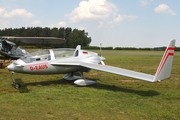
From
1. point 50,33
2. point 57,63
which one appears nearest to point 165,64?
point 57,63

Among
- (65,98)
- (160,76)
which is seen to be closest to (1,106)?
(65,98)

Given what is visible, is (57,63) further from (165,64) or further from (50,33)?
(50,33)

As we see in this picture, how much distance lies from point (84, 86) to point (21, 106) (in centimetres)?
357

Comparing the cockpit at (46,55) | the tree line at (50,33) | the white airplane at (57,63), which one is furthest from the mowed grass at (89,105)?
the tree line at (50,33)

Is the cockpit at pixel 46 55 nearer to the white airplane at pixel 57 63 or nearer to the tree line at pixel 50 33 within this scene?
the white airplane at pixel 57 63

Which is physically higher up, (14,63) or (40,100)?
(14,63)

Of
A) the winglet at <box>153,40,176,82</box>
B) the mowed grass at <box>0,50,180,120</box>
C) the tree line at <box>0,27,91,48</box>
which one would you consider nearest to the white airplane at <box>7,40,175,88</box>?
the mowed grass at <box>0,50,180,120</box>

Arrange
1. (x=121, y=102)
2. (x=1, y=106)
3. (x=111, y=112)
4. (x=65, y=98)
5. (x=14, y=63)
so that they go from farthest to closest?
(x=14, y=63) → (x=65, y=98) → (x=121, y=102) → (x=1, y=106) → (x=111, y=112)

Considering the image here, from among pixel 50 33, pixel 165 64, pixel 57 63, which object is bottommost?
pixel 57 63

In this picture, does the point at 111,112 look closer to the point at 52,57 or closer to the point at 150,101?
the point at 150,101

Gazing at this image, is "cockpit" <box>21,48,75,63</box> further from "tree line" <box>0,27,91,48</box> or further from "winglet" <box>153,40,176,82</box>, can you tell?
"tree line" <box>0,27,91,48</box>

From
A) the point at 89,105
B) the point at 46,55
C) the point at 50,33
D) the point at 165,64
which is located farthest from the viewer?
the point at 50,33

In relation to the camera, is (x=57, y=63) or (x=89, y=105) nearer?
(x=89, y=105)

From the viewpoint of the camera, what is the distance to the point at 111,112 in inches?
215
